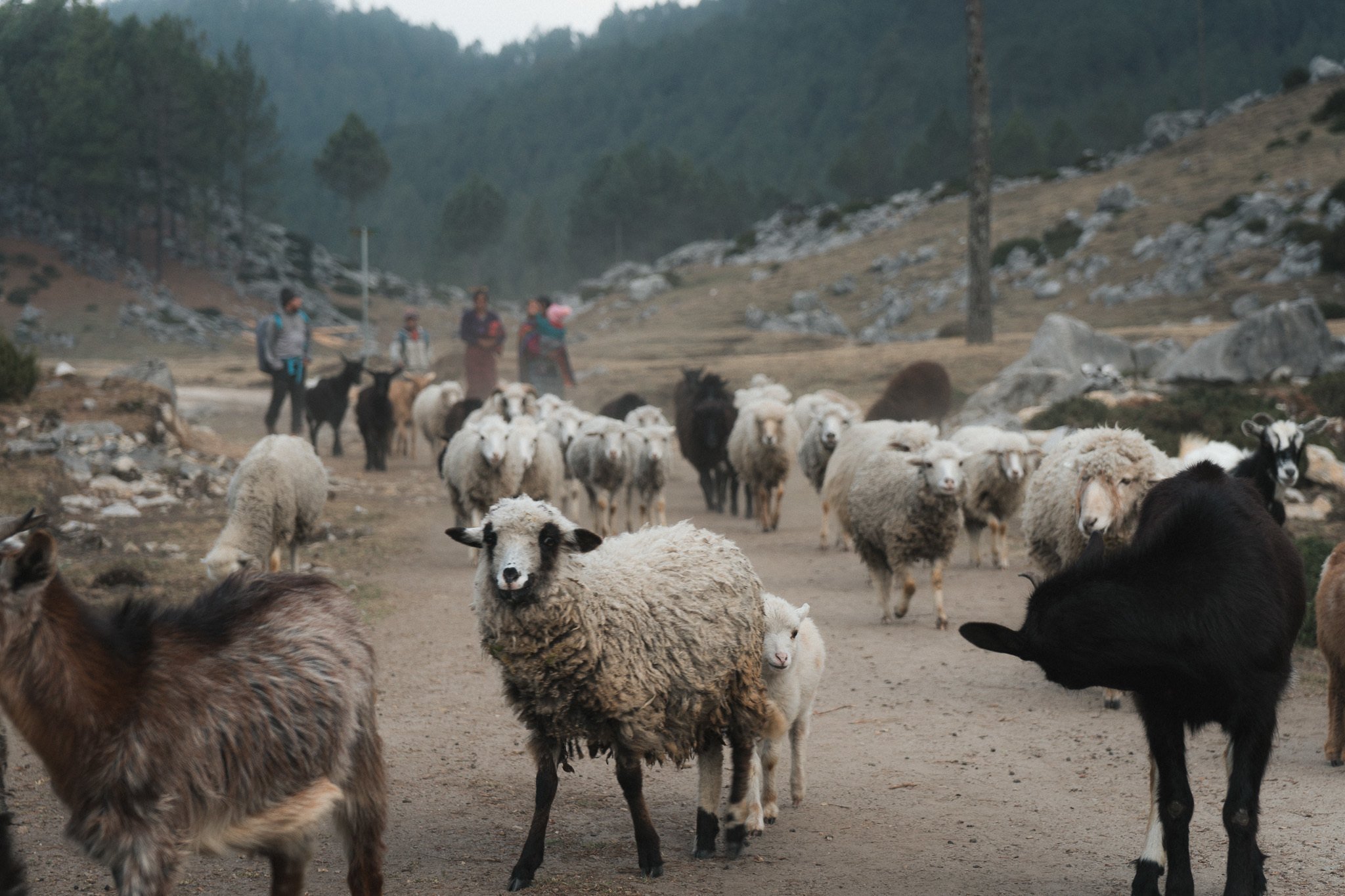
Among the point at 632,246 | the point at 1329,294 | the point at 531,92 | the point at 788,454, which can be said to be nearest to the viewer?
the point at 788,454

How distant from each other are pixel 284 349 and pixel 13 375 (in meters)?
3.89

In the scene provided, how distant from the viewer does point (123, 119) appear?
189 feet

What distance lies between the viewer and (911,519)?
9.58 metres

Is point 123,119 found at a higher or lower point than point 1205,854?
higher

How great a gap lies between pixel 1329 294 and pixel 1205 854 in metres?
33.0

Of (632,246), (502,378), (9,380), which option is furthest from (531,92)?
(9,380)

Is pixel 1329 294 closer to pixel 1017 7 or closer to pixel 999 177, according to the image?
pixel 999 177

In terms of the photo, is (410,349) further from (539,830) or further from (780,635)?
(539,830)

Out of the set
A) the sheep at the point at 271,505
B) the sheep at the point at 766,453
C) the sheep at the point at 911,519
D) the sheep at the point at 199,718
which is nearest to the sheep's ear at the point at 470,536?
the sheep at the point at 199,718

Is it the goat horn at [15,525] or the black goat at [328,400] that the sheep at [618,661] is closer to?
the goat horn at [15,525]

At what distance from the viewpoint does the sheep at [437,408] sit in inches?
771

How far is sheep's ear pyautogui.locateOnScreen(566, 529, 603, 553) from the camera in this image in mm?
5043

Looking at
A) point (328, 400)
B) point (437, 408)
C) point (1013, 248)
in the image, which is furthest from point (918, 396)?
point (1013, 248)

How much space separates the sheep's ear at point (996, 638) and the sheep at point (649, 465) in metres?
9.18
